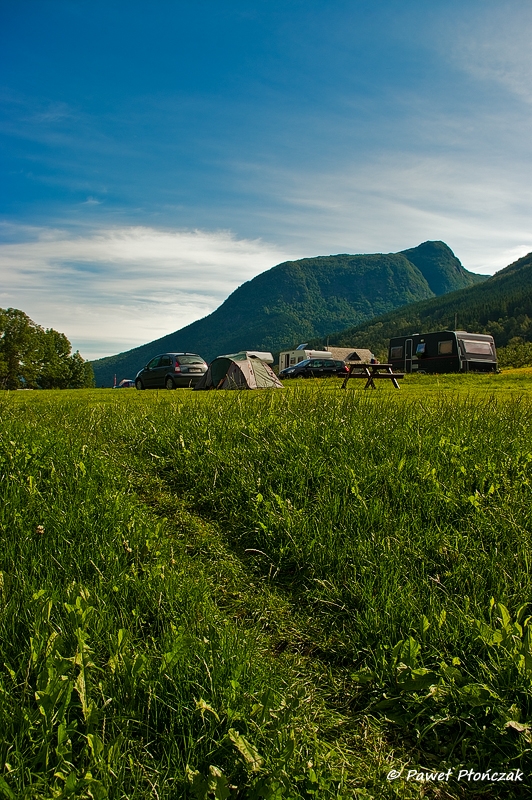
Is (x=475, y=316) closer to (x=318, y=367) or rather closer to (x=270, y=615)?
(x=318, y=367)

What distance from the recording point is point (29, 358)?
6938cm

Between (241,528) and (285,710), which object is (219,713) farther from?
(241,528)

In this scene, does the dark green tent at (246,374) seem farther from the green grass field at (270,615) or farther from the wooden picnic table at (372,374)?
the green grass field at (270,615)

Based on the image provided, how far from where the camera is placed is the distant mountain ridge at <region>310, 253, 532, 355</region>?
8328 cm

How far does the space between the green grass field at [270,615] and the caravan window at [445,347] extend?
2855 cm

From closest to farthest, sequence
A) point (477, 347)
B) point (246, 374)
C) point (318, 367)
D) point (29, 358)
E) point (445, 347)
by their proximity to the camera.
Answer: point (246, 374)
point (477, 347)
point (445, 347)
point (318, 367)
point (29, 358)

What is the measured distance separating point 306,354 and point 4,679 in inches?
2181

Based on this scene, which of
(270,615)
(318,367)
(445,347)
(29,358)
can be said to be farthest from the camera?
(29,358)

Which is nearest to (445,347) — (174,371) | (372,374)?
(372,374)

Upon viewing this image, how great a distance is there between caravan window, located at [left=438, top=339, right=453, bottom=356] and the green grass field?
28552mm

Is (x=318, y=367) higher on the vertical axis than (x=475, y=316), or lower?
lower

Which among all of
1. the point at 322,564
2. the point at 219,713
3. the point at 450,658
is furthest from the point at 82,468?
the point at 450,658

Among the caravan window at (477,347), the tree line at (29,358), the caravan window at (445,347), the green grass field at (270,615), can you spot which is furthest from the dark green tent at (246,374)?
the tree line at (29,358)

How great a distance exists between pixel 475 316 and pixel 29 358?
73.6 metres
